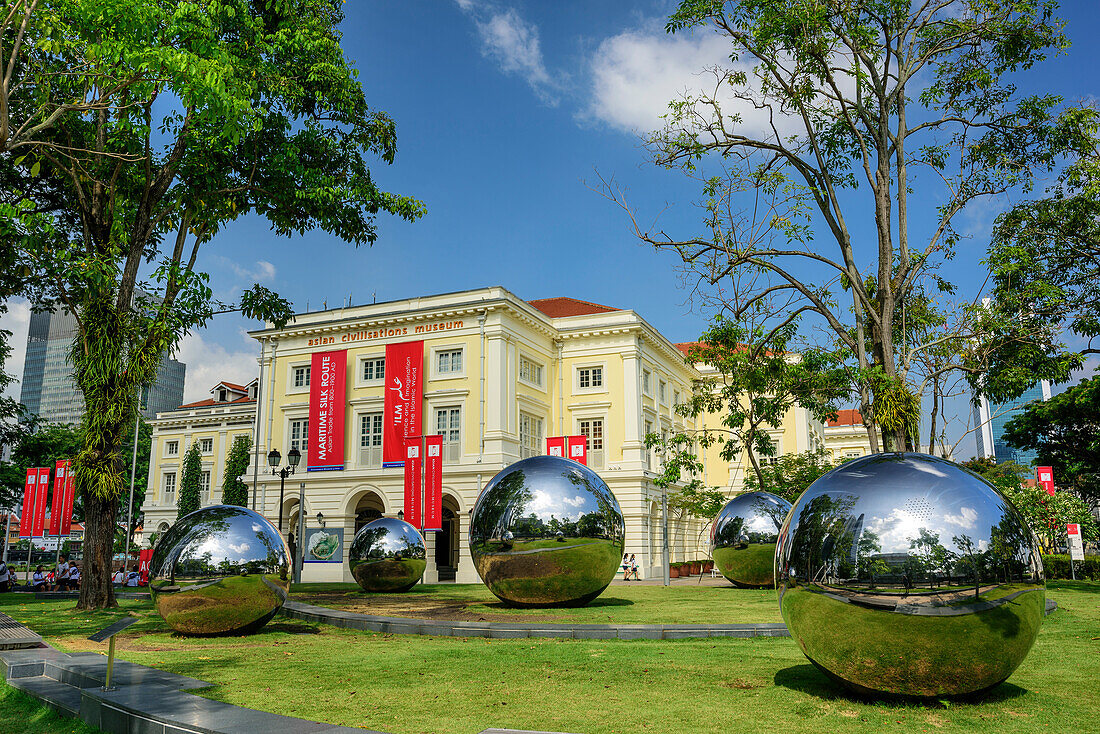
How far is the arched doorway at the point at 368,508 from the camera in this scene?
144ft

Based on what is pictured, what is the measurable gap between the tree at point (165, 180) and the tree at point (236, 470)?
132ft

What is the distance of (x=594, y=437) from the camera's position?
43750mm

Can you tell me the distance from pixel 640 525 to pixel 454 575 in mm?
10116

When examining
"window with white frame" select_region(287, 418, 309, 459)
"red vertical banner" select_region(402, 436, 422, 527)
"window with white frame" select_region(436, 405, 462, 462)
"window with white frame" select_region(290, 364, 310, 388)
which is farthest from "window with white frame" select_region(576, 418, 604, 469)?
"window with white frame" select_region(290, 364, 310, 388)

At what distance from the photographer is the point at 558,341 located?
150 ft

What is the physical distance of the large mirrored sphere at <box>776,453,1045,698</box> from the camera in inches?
188

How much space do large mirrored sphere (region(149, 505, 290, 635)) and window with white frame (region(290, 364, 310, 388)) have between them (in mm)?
35629

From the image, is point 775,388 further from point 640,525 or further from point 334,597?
point 640,525

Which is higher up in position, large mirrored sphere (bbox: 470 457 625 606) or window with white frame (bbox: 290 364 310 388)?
window with white frame (bbox: 290 364 310 388)

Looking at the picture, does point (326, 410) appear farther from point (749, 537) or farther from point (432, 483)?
point (749, 537)

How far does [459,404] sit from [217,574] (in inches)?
1231

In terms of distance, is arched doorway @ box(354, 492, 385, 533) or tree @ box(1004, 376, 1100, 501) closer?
tree @ box(1004, 376, 1100, 501)

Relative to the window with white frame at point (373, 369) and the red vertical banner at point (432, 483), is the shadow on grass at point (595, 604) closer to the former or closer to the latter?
the red vertical banner at point (432, 483)

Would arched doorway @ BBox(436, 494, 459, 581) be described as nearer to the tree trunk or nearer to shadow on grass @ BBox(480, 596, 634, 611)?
the tree trunk
